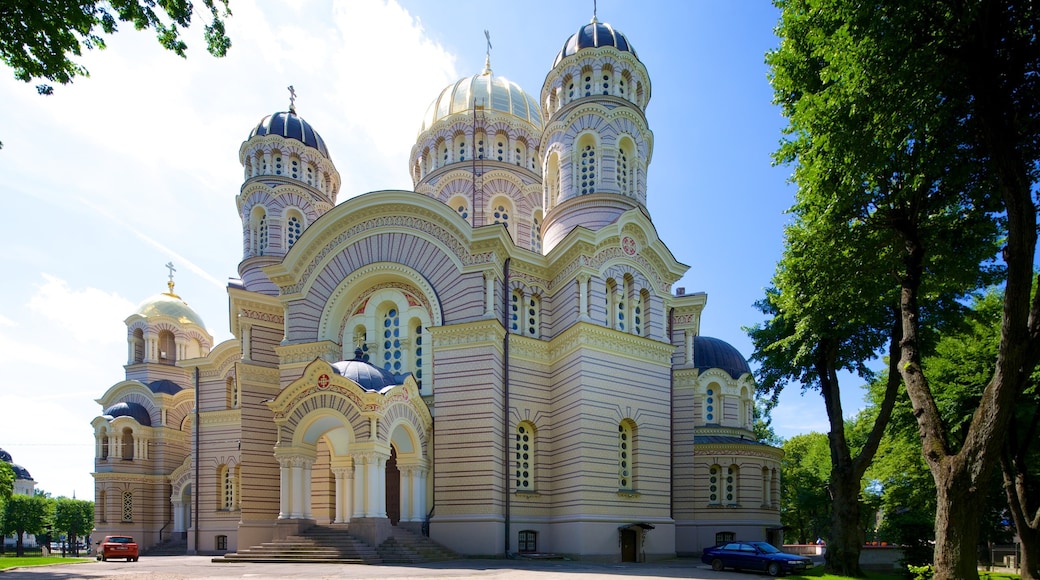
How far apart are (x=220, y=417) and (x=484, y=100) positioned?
20.9 meters

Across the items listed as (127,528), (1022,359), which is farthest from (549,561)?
(127,528)

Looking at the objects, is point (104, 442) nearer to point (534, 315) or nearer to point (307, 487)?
point (307, 487)

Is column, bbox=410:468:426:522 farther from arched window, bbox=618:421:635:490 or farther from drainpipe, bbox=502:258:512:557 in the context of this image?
arched window, bbox=618:421:635:490

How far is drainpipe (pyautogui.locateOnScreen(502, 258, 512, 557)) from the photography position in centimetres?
2238

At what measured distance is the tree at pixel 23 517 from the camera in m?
58.2

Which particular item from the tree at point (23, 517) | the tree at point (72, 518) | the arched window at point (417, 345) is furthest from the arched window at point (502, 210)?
the tree at point (23, 517)

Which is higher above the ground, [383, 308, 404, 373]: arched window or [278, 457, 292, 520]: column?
[383, 308, 404, 373]: arched window

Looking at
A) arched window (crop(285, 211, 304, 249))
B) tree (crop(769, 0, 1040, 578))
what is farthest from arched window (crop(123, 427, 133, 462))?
tree (crop(769, 0, 1040, 578))

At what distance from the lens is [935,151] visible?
1307 cm

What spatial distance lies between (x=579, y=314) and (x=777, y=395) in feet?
25.5

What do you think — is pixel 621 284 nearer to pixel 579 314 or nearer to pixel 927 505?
pixel 579 314

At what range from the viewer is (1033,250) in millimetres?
10750

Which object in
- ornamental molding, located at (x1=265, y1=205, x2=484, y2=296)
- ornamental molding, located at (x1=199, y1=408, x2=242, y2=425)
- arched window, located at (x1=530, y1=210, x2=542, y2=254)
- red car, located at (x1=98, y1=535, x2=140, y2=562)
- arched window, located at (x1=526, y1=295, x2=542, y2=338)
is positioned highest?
arched window, located at (x1=530, y1=210, x2=542, y2=254)

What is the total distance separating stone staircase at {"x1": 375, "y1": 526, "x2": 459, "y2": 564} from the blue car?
8.68 m
